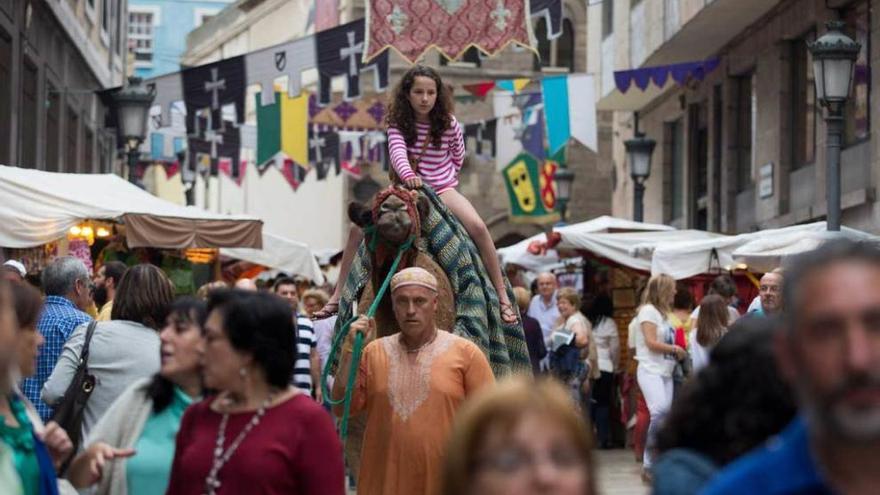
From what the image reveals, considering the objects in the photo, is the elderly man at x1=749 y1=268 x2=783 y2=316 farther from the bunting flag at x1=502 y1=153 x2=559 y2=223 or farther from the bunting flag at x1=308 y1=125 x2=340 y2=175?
the bunting flag at x1=502 y1=153 x2=559 y2=223

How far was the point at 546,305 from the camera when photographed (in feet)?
70.6

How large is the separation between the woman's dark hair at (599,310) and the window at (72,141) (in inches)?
497

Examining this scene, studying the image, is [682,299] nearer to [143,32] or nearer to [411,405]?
[411,405]

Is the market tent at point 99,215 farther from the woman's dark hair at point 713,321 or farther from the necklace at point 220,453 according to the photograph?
the necklace at point 220,453

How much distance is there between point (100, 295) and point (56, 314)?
9.28ft

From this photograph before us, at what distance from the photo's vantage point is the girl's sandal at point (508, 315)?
33.6 ft

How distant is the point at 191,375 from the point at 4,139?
61.6 feet

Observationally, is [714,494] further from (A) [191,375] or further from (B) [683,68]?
(B) [683,68]

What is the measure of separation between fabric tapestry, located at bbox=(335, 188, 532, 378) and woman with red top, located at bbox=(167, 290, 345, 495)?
15.0 feet

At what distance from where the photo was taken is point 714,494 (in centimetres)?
278

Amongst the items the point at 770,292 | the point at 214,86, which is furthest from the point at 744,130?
the point at 770,292

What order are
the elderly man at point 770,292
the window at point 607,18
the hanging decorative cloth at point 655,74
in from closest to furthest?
1. the elderly man at point 770,292
2. the hanging decorative cloth at point 655,74
3. the window at point 607,18

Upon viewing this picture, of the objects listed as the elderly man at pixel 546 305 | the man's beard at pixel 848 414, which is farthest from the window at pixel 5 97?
the man's beard at pixel 848 414

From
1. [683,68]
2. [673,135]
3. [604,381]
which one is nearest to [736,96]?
[683,68]
